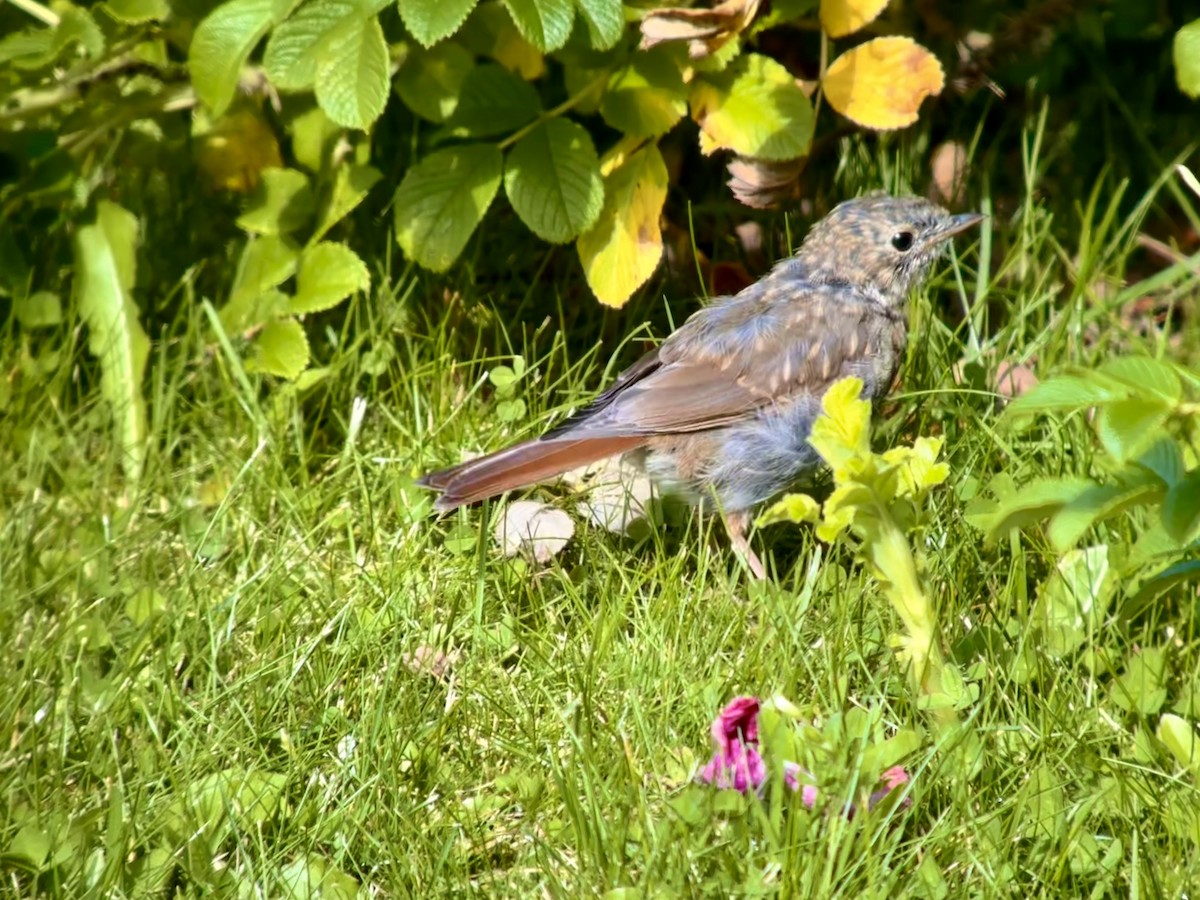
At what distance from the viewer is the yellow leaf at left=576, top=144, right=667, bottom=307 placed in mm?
4262

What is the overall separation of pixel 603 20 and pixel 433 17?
1.41ft

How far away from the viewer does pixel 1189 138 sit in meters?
5.88

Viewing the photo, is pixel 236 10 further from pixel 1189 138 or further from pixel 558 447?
pixel 1189 138

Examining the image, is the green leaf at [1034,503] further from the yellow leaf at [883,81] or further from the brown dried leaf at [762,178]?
the brown dried leaf at [762,178]

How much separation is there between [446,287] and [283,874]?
238cm

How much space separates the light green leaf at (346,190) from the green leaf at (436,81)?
0.84 ft

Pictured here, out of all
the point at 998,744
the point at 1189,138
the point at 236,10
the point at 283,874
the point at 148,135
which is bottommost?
the point at 1189,138

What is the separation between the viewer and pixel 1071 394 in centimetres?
271

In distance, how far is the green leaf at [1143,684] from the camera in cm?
335

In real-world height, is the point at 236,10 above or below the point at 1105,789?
above

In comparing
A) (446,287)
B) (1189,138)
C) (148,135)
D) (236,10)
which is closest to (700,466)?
(446,287)

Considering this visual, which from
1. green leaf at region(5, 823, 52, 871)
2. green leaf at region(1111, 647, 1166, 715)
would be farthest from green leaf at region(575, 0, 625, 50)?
green leaf at region(5, 823, 52, 871)

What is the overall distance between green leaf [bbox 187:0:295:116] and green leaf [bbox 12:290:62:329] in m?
1.16

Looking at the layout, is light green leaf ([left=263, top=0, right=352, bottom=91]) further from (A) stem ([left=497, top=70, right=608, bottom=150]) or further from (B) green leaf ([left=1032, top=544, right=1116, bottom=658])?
(B) green leaf ([left=1032, top=544, right=1116, bottom=658])
